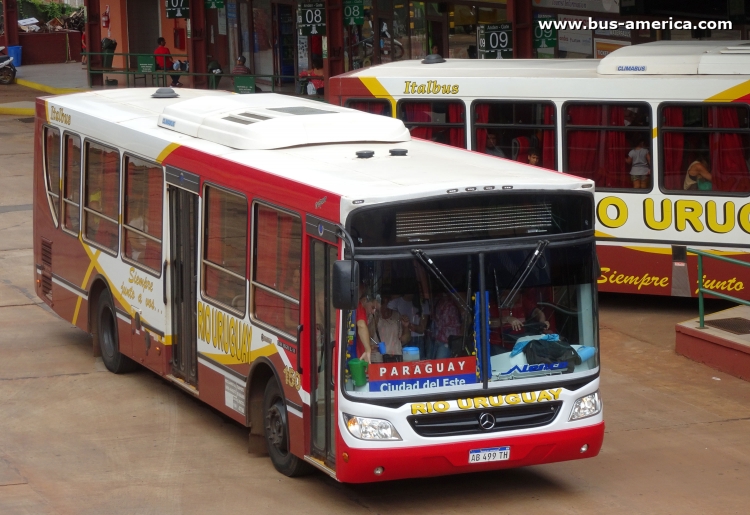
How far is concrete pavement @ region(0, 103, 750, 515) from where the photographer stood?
876cm

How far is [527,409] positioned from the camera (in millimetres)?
8352

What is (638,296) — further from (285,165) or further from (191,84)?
(191,84)

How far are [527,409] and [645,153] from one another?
6690 mm

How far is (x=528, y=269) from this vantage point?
832cm

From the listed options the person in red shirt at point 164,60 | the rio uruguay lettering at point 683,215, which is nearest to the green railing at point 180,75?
the person in red shirt at point 164,60

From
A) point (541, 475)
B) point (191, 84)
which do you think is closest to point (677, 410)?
point (541, 475)

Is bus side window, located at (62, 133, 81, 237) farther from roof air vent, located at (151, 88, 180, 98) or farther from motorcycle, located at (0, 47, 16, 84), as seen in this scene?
motorcycle, located at (0, 47, 16, 84)

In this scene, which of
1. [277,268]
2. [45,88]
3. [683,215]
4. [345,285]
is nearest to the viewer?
[345,285]

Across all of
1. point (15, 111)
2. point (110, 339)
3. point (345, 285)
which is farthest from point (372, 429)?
point (15, 111)

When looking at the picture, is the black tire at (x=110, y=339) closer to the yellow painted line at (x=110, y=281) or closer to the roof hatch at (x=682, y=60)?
the yellow painted line at (x=110, y=281)

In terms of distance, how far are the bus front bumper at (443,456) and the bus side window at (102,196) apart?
16.3ft

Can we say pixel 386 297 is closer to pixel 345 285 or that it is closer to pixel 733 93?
pixel 345 285

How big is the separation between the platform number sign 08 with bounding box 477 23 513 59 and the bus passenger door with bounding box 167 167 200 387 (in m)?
13.2

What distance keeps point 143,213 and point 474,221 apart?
14.3 ft
